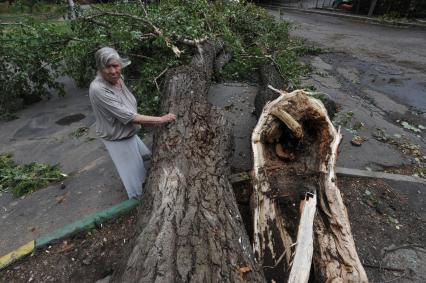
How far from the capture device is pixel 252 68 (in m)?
6.29

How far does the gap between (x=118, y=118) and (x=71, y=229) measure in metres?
1.16

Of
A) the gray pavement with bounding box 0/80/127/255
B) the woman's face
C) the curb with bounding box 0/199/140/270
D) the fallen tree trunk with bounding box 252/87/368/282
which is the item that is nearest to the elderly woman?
the woman's face

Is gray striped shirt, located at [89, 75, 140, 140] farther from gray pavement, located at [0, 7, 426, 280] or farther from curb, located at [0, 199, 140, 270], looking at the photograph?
gray pavement, located at [0, 7, 426, 280]

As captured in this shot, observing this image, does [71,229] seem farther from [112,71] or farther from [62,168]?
[112,71]

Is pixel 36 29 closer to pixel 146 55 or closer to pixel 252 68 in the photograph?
pixel 146 55

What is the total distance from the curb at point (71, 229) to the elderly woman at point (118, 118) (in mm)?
157

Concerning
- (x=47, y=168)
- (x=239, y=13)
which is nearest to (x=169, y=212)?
(x=47, y=168)

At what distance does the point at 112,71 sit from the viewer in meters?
2.65

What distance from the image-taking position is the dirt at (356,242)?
256cm

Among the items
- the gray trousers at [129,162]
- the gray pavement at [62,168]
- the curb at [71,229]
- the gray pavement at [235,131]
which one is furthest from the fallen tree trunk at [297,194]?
the gray pavement at [62,168]

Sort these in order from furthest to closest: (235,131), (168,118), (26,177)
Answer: (235,131)
(26,177)
(168,118)

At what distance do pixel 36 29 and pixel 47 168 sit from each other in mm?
2987

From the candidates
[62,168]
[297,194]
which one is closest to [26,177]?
[62,168]

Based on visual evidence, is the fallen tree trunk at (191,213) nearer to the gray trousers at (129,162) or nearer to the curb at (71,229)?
the gray trousers at (129,162)
